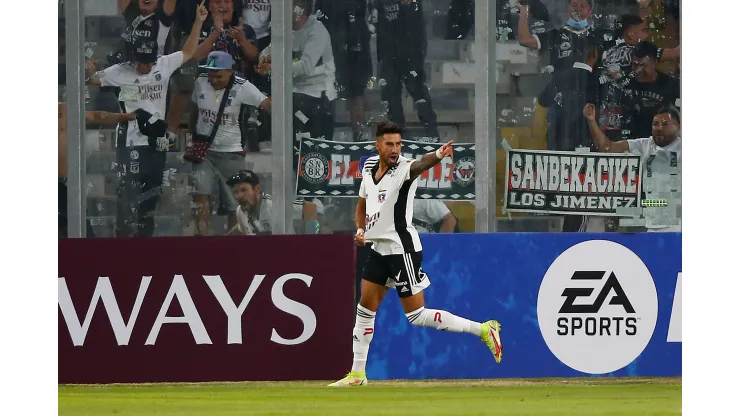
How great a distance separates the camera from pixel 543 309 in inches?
398

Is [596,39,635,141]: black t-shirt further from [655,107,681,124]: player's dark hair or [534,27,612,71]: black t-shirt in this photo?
[655,107,681,124]: player's dark hair

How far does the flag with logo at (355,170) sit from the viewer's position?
36.1 ft

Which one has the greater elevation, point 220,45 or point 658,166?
point 220,45

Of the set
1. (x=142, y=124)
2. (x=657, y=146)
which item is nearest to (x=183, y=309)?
(x=142, y=124)

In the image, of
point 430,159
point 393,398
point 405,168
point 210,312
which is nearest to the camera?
point 393,398

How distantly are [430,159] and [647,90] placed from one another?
10.9ft

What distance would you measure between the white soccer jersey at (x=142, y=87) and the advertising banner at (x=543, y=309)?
9.22 feet

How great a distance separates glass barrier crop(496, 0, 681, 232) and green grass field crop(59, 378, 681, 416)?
1.76 m

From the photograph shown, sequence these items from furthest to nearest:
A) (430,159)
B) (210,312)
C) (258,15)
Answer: (258,15), (210,312), (430,159)

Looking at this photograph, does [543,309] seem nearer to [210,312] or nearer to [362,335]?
[362,335]

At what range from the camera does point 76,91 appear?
430 inches

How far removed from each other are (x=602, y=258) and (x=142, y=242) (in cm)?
376

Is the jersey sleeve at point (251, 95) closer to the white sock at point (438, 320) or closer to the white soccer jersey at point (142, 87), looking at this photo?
the white soccer jersey at point (142, 87)

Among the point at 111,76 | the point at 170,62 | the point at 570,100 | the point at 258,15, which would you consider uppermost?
the point at 258,15
